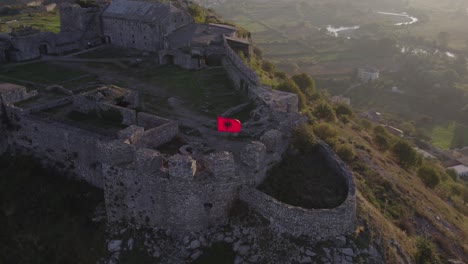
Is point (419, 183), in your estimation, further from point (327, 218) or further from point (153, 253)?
point (153, 253)

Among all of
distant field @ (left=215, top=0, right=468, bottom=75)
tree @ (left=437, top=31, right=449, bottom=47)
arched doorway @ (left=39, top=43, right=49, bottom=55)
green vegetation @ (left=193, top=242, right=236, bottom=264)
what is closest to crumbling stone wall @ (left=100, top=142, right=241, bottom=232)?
green vegetation @ (left=193, top=242, right=236, bottom=264)

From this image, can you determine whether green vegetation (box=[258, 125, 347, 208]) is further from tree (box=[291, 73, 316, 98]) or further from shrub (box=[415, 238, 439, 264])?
tree (box=[291, 73, 316, 98])

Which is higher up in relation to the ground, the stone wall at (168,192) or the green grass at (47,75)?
the stone wall at (168,192)

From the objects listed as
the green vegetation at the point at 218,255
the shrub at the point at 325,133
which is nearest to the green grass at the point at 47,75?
the shrub at the point at 325,133

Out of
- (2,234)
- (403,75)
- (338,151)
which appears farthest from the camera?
(403,75)

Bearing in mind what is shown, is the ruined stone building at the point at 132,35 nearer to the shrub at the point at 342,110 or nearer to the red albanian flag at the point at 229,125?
the shrub at the point at 342,110

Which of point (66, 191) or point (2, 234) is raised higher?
point (66, 191)

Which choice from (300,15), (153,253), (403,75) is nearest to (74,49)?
(153,253)
